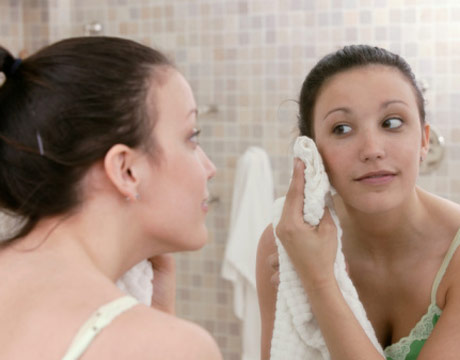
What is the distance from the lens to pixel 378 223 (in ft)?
4.30

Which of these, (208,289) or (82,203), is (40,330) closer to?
(82,203)

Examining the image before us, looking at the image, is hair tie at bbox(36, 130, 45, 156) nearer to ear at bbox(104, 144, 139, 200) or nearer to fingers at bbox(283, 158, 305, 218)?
ear at bbox(104, 144, 139, 200)

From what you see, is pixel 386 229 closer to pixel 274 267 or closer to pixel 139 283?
pixel 274 267

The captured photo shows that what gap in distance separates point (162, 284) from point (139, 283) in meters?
0.10

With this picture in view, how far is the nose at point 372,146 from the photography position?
115cm

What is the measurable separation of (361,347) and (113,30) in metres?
2.04

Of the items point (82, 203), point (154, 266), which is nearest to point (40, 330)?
point (82, 203)

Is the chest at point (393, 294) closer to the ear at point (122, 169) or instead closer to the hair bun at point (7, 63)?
the ear at point (122, 169)

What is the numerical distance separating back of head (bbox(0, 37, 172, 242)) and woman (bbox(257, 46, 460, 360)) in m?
0.42

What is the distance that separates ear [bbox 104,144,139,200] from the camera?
0.85 metres

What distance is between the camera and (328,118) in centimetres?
122

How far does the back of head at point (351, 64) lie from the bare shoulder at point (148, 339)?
2.08ft

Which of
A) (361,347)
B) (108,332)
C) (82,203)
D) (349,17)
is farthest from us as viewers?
(349,17)

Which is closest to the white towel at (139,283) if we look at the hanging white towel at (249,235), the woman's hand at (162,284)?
the woman's hand at (162,284)
